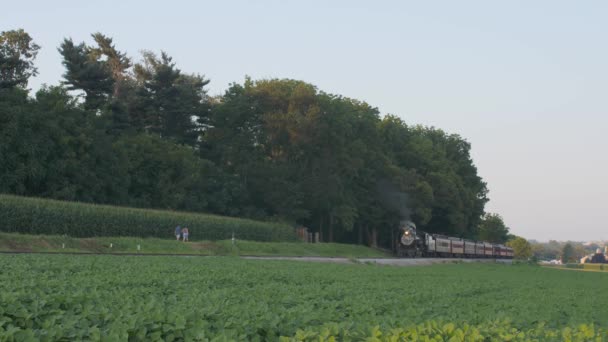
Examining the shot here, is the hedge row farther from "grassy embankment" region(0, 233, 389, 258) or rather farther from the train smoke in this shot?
the train smoke

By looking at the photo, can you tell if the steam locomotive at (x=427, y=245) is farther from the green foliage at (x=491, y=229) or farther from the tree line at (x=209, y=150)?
the green foliage at (x=491, y=229)

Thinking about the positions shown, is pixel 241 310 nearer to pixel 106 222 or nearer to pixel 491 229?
pixel 106 222

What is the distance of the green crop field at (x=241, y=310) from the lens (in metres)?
8.22

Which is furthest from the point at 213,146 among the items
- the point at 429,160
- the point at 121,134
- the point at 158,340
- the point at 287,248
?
the point at 158,340

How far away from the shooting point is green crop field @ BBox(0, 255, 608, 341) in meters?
8.22

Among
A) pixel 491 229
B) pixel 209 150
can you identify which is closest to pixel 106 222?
pixel 209 150

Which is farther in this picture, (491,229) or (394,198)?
(491,229)

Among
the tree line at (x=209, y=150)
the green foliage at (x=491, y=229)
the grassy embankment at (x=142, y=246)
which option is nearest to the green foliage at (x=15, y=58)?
the tree line at (x=209, y=150)

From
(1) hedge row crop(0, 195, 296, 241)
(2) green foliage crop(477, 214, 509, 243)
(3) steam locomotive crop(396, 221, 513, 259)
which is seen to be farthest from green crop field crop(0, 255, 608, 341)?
(2) green foliage crop(477, 214, 509, 243)

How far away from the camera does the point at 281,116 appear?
74.2m

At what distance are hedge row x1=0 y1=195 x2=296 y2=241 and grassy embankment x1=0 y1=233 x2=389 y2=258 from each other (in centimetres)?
401

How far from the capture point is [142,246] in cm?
4506

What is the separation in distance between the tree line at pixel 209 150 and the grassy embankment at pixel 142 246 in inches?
429

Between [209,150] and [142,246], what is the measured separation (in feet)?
111
